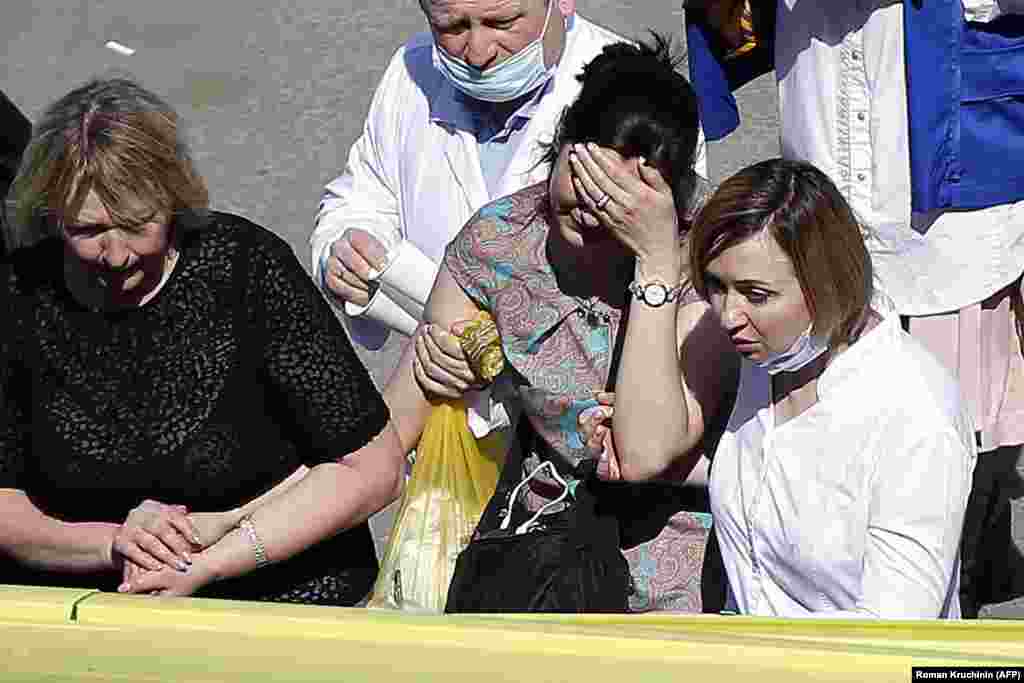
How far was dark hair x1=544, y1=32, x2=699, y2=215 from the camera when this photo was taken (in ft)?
9.80

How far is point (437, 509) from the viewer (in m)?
3.23

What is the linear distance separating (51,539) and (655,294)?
105 cm

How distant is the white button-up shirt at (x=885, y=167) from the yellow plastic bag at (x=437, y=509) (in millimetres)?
794

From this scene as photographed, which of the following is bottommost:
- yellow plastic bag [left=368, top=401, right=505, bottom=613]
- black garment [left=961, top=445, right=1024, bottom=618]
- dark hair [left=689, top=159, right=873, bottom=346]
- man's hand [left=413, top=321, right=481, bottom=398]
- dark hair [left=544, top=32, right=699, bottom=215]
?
black garment [left=961, top=445, right=1024, bottom=618]

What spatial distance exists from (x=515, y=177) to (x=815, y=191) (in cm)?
87

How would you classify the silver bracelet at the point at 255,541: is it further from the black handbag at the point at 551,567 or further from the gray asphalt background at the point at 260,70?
the gray asphalt background at the point at 260,70

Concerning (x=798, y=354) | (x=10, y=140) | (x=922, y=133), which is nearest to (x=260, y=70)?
(x=10, y=140)

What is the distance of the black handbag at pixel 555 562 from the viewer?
290 cm

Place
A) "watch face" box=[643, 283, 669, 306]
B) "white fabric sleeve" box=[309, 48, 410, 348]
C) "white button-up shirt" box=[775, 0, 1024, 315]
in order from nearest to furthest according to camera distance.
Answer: "watch face" box=[643, 283, 669, 306], "white button-up shirt" box=[775, 0, 1024, 315], "white fabric sleeve" box=[309, 48, 410, 348]

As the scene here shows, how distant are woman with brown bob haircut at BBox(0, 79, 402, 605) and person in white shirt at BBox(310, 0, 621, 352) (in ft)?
1.99

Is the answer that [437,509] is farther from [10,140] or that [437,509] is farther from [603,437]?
[10,140]

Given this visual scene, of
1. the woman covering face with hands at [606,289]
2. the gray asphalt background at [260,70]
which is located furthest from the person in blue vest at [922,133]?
the gray asphalt background at [260,70]

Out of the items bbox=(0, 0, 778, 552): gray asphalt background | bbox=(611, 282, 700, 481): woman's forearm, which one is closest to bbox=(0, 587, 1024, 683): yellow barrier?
bbox=(611, 282, 700, 481): woman's forearm

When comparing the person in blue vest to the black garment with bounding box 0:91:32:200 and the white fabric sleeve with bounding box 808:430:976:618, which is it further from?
the black garment with bounding box 0:91:32:200
